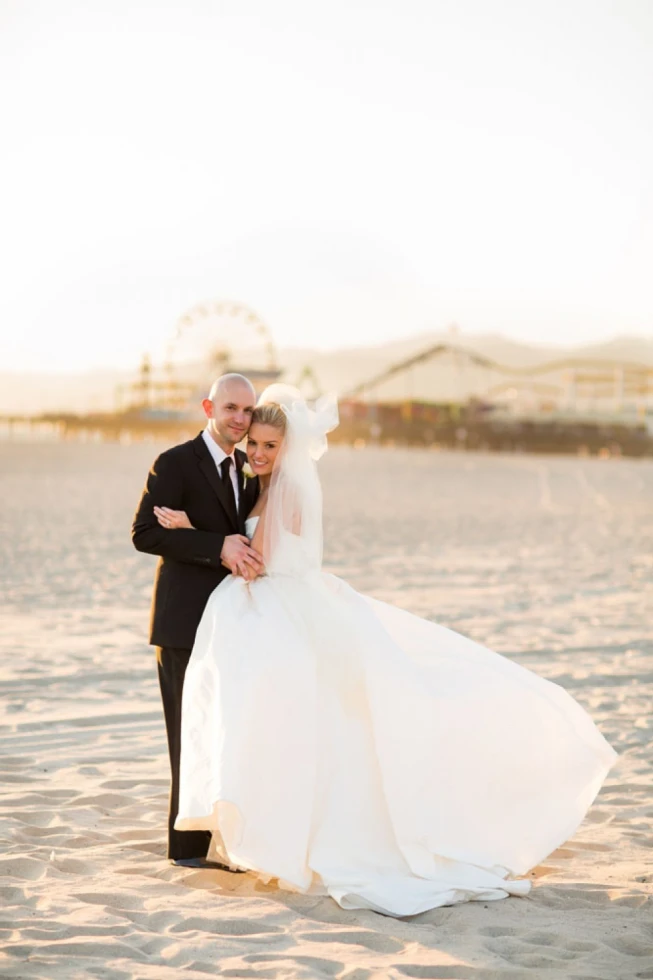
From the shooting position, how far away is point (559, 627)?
9852 mm

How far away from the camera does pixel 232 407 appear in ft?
14.2

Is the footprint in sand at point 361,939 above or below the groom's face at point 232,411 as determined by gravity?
below

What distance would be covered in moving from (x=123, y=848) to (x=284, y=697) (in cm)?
99

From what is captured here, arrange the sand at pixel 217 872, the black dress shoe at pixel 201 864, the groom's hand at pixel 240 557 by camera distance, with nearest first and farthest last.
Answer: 1. the sand at pixel 217 872
2. the groom's hand at pixel 240 557
3. the black dress shoe at pixel 201 864

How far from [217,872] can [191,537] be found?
3.78 ft

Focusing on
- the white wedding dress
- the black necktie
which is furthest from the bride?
the black necktie

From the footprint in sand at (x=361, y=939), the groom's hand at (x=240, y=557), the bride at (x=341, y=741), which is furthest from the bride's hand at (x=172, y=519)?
the footprint in sand at (x=361, y=939)

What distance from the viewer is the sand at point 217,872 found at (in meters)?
3.58

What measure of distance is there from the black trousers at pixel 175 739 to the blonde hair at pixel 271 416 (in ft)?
2.76

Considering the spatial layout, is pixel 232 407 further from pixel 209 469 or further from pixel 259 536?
pixel 259 536

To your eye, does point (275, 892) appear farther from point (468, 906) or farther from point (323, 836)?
point (468, 906)

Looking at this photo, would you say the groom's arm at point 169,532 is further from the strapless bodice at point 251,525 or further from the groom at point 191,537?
the strapless bodice at point 251,525

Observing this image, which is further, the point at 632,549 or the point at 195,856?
the point at 632,549

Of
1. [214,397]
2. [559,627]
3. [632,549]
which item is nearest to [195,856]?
[214,397]
